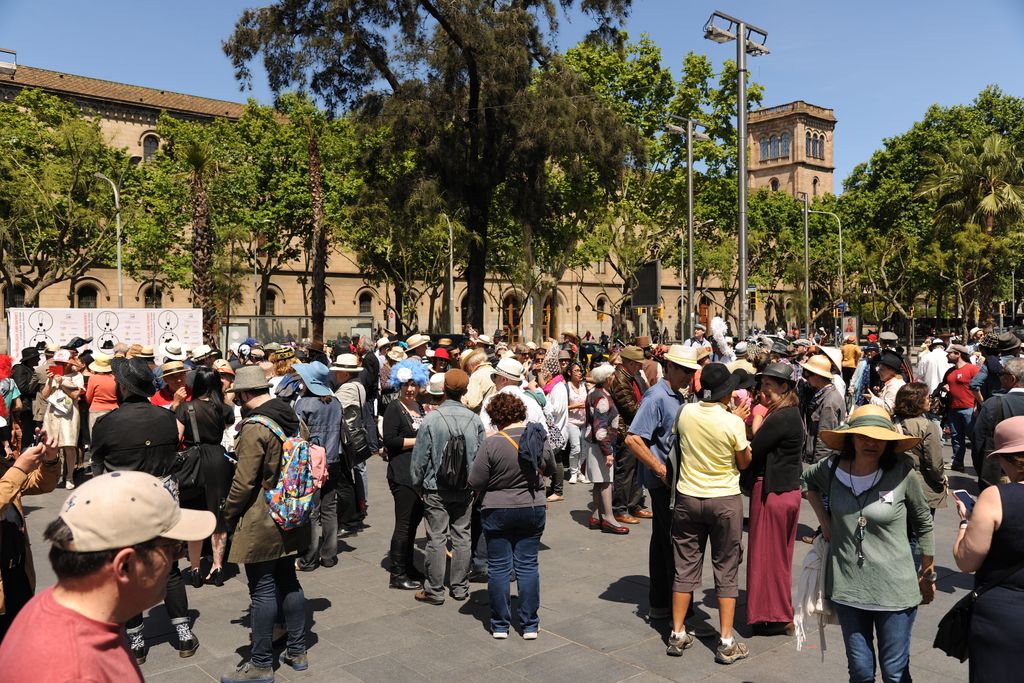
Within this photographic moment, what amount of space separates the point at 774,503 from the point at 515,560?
178cm

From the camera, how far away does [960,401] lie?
11.8 m

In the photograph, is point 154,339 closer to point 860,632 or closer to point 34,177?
point 34,177

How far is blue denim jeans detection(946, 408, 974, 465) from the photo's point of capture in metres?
11.9

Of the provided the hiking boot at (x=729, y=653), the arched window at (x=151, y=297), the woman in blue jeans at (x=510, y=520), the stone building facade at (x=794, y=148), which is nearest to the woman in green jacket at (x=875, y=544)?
the hiking boot at (x=729, y=653)

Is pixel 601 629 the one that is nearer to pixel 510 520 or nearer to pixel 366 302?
pixel 510 520

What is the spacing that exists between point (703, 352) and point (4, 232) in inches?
1090

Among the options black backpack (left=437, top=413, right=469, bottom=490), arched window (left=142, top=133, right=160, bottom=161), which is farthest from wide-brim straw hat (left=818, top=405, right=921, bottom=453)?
arched window (left=142, top=133, right=160, bottom=161)

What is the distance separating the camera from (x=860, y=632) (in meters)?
4.11

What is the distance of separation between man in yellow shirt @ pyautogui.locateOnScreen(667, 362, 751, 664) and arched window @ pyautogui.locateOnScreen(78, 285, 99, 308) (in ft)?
153

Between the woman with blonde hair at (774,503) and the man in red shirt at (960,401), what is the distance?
720cm

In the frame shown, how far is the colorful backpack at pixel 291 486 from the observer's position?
5.10 metres

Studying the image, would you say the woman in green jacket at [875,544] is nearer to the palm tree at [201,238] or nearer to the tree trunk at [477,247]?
the tree trunk at [477,247]

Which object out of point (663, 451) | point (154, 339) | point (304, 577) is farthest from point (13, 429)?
point (154, 339)

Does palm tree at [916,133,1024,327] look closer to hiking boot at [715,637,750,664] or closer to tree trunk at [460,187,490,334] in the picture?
tree trunk at [460,187,490,334]
